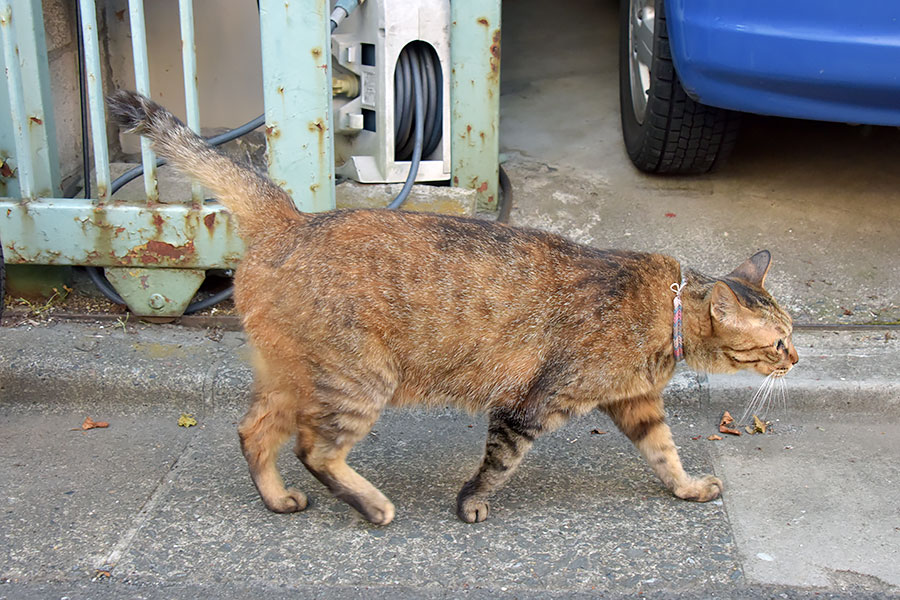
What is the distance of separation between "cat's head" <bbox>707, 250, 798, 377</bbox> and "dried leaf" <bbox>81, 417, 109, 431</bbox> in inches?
98.8

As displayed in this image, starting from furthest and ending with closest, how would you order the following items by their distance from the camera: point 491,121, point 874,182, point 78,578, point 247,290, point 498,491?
point 874,182, point 491,121, point 498,491, point 247,290, point 78,578

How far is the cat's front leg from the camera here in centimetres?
339

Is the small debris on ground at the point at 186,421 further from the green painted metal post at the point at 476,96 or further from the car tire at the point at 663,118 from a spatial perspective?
the car tire at the point at 663,118

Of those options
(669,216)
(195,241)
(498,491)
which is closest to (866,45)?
(669,216)

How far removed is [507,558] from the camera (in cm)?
307

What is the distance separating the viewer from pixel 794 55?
12.6ft

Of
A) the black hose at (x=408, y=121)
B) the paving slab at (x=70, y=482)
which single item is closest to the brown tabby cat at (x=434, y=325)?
the paving slab at (x=70, y=482)

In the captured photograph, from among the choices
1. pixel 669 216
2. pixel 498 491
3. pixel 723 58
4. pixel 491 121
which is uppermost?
pixel 723 58

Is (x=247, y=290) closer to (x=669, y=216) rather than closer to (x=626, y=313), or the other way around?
(x=626, y=313)

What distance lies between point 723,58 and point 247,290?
2331 millimetres

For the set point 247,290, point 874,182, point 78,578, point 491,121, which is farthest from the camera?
point 874,182

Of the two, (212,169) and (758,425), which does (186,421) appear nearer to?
(212,169)

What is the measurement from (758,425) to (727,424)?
127mm

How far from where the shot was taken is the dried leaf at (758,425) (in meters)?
3.89
